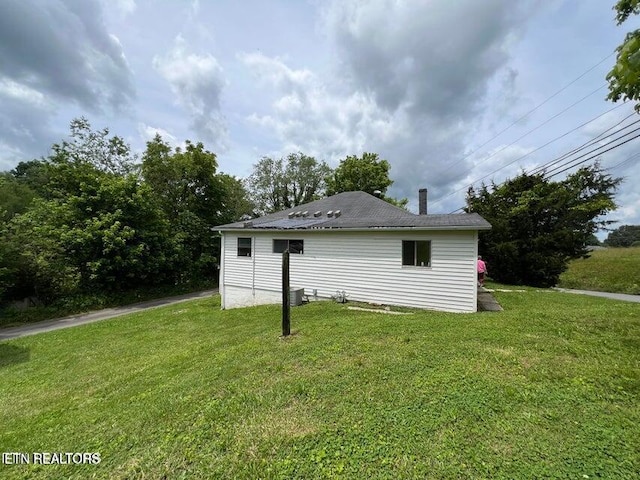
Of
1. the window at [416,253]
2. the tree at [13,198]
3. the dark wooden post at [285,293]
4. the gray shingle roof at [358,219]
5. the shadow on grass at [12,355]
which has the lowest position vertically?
the shadow on grass at [12,355]

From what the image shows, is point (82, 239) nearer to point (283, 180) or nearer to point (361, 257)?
point (361, 257)

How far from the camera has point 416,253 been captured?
807cm

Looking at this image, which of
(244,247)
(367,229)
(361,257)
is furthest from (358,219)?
(244,247)

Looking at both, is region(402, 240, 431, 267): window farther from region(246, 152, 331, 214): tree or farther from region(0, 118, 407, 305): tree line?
region(246, 152, 331, 214): tree

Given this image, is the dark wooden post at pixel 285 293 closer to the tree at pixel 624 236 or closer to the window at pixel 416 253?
the window at pixel 416 253

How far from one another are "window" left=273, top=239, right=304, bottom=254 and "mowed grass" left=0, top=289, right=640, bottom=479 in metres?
4.99

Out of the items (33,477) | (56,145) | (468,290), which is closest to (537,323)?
(468,290)

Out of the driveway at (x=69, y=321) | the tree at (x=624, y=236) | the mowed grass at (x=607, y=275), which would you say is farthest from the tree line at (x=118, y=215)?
the tree at (x=624, y=236)

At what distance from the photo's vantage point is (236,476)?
6.77 feet

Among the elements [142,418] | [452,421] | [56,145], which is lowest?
[142,418]

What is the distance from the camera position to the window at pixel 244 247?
11234 millimetres

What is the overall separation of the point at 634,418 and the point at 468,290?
5.22 meters

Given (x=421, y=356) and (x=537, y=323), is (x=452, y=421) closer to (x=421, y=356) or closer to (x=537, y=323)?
(x=421, y=356)

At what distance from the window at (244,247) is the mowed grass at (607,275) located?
1686 cm
